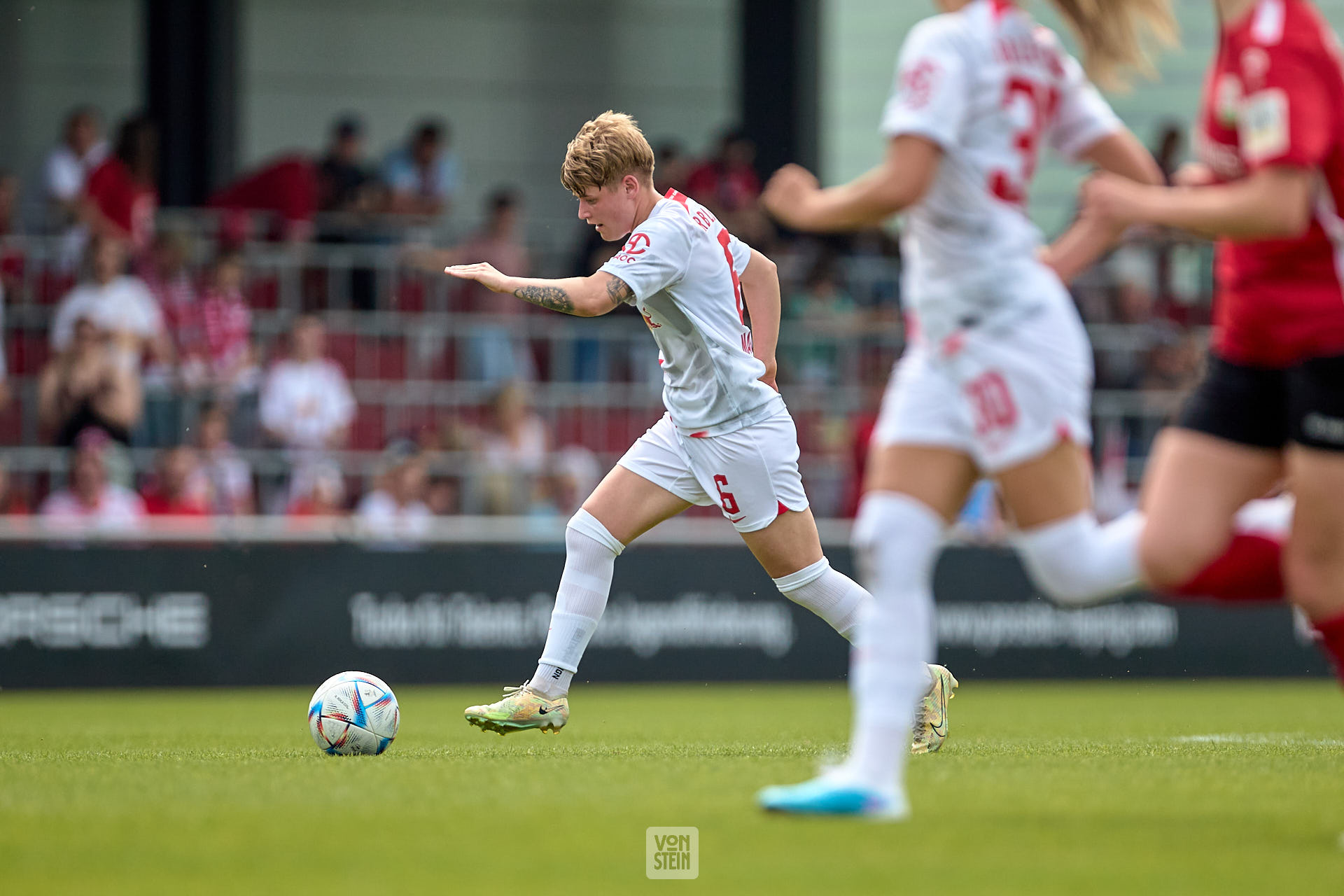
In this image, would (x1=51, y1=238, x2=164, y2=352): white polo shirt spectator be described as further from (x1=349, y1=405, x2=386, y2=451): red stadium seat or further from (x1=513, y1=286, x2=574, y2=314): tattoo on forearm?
(x1=513, y1=286, x2=574, y2=314): tattoo on forearm

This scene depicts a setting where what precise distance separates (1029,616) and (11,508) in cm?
845

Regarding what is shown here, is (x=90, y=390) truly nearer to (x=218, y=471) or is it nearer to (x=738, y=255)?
(x=218, y=471)

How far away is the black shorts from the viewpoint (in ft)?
15.0

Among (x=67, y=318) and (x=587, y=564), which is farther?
(x=67, y=318)

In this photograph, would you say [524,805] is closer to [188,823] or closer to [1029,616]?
[188,823]

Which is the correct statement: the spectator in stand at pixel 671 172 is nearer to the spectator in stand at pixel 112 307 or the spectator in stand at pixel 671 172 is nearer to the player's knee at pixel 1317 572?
the spectator in stand at pixel 112 307

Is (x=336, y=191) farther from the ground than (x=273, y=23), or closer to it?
closer to it

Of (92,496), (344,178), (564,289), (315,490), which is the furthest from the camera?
(344,178)

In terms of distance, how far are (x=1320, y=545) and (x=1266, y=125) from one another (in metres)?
1.14

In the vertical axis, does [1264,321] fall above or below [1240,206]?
below

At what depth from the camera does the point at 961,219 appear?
15.6ft

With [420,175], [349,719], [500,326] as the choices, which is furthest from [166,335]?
[349,719]

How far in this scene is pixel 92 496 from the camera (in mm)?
13438

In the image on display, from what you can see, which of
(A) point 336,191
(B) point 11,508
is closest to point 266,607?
(B) point 11,508
